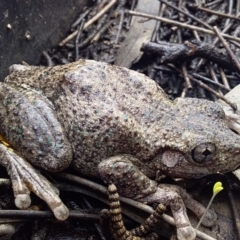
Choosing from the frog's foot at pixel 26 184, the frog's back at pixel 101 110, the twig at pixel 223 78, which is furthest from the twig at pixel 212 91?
the frog's foot at pixel 26 184

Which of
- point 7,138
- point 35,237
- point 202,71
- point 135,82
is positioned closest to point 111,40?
point 202,71

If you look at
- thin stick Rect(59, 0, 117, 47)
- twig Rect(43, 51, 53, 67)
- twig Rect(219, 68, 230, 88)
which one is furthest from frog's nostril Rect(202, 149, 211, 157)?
thin stick Rect(59, 0, 117, 47)

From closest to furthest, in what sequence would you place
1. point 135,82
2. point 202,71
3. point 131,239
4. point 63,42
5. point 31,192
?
point 131,239
point 31,192
point 135,82
point 202,71
point 63,42

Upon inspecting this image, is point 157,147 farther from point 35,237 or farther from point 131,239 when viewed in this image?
point 35,237

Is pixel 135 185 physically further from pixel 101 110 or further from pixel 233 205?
pixel 233 205

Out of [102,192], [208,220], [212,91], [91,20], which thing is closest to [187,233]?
[208,220]
